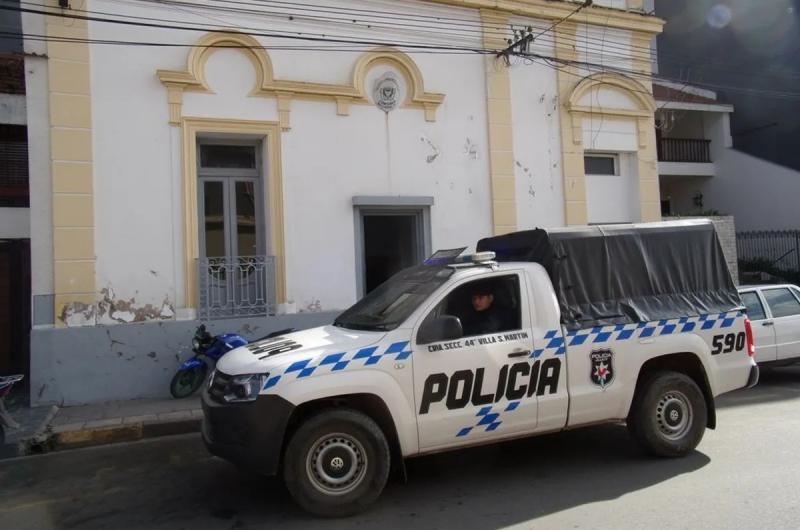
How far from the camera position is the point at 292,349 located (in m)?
4.52

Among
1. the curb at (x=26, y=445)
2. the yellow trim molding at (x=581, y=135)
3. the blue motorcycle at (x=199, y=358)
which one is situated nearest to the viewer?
the curb at (x=26, y=445)

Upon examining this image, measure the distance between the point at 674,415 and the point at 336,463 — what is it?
3138mm

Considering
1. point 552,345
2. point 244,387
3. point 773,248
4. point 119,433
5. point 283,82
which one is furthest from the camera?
point 773,248

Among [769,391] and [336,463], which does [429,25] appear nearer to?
[769,391]

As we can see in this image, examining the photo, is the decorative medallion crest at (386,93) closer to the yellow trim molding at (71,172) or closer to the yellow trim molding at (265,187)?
the yellow trim molding at (265,187)

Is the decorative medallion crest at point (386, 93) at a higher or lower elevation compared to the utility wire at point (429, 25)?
lower

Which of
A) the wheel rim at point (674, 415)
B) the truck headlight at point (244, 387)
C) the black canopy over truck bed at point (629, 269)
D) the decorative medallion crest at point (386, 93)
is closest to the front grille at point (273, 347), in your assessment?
the truck headlight at point (244, 387)

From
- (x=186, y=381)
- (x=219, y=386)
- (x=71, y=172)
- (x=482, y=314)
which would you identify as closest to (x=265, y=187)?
(x=71, y=172)

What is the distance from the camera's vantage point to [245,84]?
9.23 metres

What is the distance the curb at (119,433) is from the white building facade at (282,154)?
1.48 m

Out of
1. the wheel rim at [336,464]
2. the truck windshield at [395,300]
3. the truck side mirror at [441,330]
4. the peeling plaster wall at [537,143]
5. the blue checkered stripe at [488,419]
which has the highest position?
the peeling plaster wall at [537,143]

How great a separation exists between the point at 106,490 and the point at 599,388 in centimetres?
433

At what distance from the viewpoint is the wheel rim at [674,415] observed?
17.5 feet

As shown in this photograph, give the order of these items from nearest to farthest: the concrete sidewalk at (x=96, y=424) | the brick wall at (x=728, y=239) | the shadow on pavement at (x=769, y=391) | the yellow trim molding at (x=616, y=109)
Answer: the concrete sidewalk at (x=96, y=424) < the shadow on pavement at (x=769, y=391) < the yellow trim molding at (x=616, y=109) < the brick wall at (x=728, y=239)
